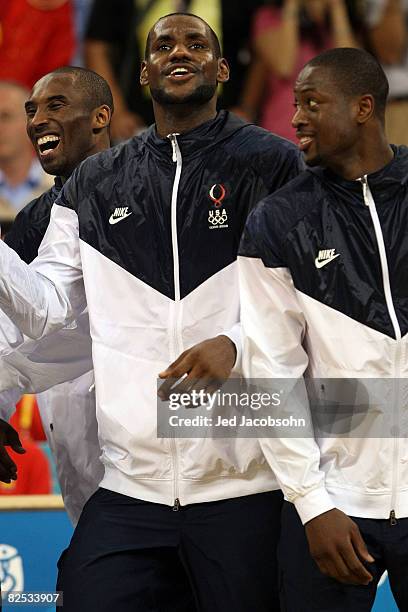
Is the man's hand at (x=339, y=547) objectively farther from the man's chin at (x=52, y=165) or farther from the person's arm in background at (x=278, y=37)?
the person's arm in background at (x=278, y=37)

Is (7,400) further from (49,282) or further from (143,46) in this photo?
(143,46)

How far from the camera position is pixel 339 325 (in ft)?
9.39

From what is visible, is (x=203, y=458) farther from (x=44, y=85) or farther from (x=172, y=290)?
(x=44, y=85)

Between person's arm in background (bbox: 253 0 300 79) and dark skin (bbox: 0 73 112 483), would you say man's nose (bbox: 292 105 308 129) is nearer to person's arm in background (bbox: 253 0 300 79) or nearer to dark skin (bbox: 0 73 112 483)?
dark skin (bbox: 0 73 112 483)

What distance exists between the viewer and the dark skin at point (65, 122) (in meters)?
3.76

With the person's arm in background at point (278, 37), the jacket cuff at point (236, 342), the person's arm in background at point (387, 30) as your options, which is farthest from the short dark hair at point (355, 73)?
the person's arm in background at point (387, 30)

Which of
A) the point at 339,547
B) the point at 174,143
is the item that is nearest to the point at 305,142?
the point at 174,143

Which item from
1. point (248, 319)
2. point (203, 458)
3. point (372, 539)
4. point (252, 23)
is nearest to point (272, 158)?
point (248, 319)

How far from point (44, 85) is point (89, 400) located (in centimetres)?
100

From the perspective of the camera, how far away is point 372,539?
282cm

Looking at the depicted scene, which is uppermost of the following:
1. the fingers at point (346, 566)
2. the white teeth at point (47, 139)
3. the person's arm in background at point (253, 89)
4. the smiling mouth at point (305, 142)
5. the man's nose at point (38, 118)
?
the person's arm in background at point (253, 89)

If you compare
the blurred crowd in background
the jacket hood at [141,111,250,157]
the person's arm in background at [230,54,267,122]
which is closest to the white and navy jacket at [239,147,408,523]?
the jacket hood at [141,111,250,157]

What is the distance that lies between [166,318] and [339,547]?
2.55 feet

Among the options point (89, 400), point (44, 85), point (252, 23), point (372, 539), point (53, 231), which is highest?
point (252, 23)
